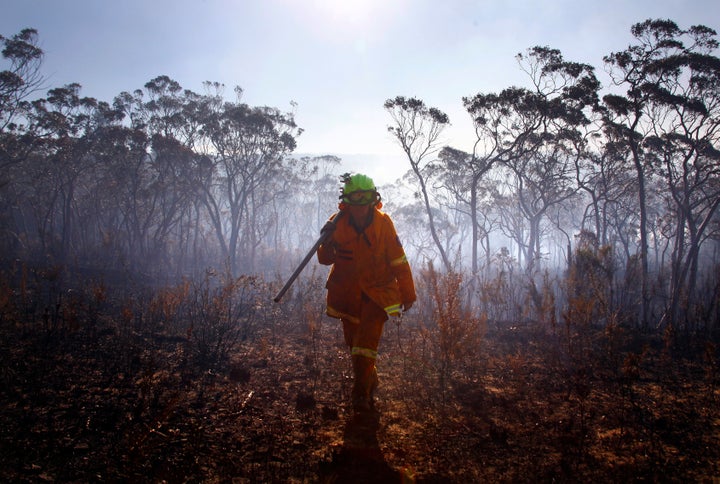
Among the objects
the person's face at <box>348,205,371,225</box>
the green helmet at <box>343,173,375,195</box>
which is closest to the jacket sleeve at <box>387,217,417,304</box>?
the person's face at <box>348,205,371,225</box>

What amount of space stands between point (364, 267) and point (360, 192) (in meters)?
0.65

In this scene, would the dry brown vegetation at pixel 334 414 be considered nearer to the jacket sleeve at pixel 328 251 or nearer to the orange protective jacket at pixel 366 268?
the orange protective jacket at pixel 366 268

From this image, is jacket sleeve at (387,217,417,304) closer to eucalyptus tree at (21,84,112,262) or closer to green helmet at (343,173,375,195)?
green helmet at (343,173,375,195)

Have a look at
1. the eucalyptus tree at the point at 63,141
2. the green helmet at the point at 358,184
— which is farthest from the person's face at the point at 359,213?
the eucalyptus tree at the point at 63,141

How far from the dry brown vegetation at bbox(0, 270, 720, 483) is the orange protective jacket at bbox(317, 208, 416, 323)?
0.83 m

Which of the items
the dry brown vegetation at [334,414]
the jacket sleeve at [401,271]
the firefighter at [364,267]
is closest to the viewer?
the dry brown vegetation at [334,414]

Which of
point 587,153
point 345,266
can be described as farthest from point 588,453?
point 587,153

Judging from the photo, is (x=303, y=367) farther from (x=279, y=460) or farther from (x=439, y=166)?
(x=439, y=166)

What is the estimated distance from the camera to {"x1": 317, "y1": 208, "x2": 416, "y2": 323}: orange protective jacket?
3.50 meters

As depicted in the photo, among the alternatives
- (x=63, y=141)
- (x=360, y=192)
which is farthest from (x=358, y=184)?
(x=63, y=141)

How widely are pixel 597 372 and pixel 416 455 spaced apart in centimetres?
271

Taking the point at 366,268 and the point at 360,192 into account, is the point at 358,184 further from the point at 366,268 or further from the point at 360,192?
the point at 366,268

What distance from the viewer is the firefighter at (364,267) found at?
11.2 feet

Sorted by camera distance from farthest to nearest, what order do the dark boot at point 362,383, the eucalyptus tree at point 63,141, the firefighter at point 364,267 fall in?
the eucalyptus tree at point 63,141 → the firefighter at point 364,267 → the dark boot at point 362,383
